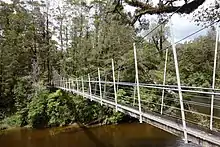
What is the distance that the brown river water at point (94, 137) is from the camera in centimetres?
909

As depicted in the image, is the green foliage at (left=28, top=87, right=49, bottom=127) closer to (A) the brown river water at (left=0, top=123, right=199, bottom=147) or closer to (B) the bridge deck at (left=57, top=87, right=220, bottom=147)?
(A) the brown river water at (left=0, top=123, right=199, bottom=147)

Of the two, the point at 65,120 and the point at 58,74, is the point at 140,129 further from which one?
the point at 58,74

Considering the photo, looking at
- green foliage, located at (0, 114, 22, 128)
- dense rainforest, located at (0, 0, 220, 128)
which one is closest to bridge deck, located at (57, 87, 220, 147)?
dense rainforest, located at (0, 0, 220, 128)

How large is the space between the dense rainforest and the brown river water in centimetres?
99

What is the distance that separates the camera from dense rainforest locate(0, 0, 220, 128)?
13180 millimetres

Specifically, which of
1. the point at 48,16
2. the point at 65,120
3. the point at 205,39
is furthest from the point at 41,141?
the point at 205,39

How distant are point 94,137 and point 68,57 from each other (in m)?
7.23

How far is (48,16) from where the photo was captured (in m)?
17.2

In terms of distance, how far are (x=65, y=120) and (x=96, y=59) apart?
3.15 metres

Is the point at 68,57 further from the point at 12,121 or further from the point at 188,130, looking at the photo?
the point at 188,130

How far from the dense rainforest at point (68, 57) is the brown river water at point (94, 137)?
3.26 ft

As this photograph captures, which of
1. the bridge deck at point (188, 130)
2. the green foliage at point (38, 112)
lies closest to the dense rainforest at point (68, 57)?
the green foliage at point (38, 112)

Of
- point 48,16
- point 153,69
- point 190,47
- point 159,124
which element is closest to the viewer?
point 159,124

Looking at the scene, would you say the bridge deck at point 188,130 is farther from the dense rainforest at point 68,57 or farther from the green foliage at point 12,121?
the green foliage at point 12,121
